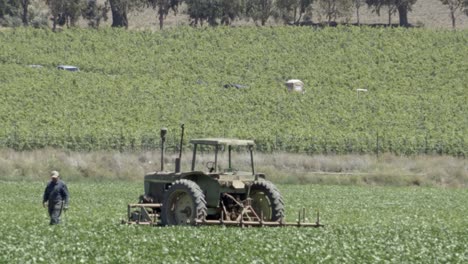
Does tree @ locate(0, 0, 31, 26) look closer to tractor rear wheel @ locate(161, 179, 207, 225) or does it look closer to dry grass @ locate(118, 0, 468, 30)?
dry grass @ locate(118, 0, 468, 30)

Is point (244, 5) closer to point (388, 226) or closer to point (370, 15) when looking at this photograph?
point (370, 15)

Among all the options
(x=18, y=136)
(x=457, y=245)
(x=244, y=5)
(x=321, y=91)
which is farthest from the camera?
(x=244, y=5)

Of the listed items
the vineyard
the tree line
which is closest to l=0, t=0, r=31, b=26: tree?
the tree line

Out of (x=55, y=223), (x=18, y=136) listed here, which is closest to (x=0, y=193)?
(x=55, y=223)

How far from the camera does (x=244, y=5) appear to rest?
146500mm

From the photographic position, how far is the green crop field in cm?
2224

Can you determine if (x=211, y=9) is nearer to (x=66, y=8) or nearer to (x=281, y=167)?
(x=66, y=8)

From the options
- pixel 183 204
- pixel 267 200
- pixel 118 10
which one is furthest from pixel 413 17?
pixel 183 204

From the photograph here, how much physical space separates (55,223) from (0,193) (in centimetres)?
1575

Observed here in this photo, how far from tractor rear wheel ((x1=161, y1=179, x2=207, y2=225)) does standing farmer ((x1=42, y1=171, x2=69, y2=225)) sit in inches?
97.2

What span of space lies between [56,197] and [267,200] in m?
5.23

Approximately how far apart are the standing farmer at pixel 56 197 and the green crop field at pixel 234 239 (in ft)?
1.25

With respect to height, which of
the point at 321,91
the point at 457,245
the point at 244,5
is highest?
the point at 244,5

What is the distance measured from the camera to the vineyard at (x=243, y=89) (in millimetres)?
71438
